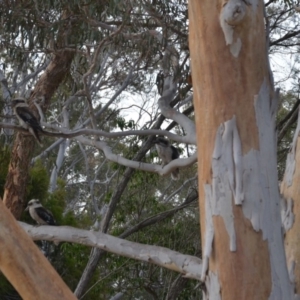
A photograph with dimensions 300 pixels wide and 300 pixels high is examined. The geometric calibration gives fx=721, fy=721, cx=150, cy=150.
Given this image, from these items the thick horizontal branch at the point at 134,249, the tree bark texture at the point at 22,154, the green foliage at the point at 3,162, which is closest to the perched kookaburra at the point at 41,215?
the tree bark texture at the point at 22,154

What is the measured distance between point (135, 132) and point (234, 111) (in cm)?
136

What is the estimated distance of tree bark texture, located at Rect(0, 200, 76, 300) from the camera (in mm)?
3025

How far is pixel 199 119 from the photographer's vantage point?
11.3ft

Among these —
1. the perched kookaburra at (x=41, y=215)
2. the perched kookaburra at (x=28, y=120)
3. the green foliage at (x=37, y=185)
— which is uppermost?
the green foliage at (x=37, y=185)

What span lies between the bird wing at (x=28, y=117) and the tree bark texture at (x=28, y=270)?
104 inches

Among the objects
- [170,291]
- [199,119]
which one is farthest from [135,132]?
[170,291]

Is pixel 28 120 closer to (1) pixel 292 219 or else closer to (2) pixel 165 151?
(2) pixel 165 151

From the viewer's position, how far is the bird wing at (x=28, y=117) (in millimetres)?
5793

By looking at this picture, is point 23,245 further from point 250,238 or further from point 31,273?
point 250,238

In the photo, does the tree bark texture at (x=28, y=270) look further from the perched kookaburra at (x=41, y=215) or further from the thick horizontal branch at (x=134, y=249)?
the perched kookaburra at (x=41, y=215)

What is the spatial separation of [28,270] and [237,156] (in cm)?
106

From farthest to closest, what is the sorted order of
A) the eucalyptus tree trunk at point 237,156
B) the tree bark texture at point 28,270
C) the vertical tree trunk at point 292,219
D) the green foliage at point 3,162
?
the green foliage at point 3,162 < the vertical tree trunk at point 292,219 < the eucalyptus tree trunk at point 237,156 < the tree bark texture at point 28,270

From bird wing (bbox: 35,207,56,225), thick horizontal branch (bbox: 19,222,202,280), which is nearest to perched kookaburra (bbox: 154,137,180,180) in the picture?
bird wing (bbox: 35,207,56,225)

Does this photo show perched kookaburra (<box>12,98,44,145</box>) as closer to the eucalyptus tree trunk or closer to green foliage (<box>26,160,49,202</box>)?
the eucalyptus tree trunk
